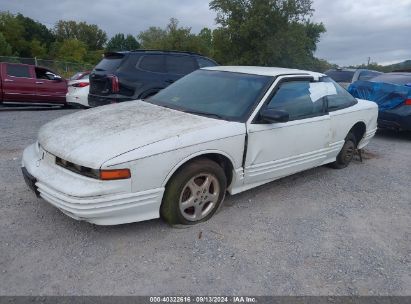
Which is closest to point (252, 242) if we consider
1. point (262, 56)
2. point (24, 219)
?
point (24, 219)

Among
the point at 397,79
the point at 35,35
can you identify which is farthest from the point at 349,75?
the point at 35,35

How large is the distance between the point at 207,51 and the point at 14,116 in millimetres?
35680

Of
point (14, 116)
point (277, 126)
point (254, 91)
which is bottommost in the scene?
point (14, 116)

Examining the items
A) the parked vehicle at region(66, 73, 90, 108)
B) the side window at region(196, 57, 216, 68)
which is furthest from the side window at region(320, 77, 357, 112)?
the parked vehicle at region(66, 73, 90, 108)

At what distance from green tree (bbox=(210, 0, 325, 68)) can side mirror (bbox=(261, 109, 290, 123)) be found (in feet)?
88.3

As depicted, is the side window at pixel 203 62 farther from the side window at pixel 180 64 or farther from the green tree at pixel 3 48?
the green tree at pixel 3 48

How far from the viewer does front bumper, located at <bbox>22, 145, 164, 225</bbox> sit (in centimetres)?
281

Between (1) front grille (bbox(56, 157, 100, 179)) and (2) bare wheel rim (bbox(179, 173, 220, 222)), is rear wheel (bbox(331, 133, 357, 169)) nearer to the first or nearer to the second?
(2) bare wheel rim (bbox(179, 173, 220, 222))

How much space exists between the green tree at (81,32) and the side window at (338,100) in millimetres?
72012

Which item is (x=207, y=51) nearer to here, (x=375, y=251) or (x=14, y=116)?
(x=14, y=116)

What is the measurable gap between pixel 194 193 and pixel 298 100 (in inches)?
71.4

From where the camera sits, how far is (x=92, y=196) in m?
2.80

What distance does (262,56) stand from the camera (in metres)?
29.5

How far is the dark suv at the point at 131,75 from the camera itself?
734 cm
